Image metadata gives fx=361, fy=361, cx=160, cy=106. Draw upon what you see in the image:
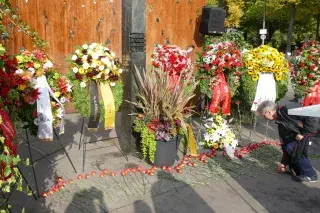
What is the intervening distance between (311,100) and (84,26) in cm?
494

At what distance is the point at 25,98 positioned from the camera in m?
3.84

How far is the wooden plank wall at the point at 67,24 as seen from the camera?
24.0 ft

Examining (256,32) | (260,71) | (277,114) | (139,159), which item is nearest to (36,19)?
(139,159)

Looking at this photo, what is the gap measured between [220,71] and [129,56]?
156cm

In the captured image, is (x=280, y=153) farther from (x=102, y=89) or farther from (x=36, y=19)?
(x=36, y=19)

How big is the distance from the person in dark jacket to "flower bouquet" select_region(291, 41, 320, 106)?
1.66m

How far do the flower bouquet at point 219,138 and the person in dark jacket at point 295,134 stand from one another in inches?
34.1

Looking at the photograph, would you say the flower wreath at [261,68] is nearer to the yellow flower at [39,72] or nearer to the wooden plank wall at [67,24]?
the wooden plank wall at [67,24]

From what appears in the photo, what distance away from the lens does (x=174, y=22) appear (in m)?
8.23

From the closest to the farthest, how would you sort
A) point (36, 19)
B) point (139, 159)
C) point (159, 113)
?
point (159, 113)
point (139, 159)
point (36, 19)

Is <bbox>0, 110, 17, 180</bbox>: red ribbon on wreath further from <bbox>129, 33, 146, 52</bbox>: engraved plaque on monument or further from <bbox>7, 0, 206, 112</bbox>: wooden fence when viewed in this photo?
<bbox>7, 0, 206, 112</bbox>: wooden fence

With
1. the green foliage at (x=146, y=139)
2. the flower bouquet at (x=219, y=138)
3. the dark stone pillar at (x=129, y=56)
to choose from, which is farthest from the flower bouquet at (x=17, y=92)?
the flower bouquet at (x=219, y=138)

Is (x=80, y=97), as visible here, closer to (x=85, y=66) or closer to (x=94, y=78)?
(x=94, y=78)

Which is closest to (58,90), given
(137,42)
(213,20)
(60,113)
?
(60,113)
